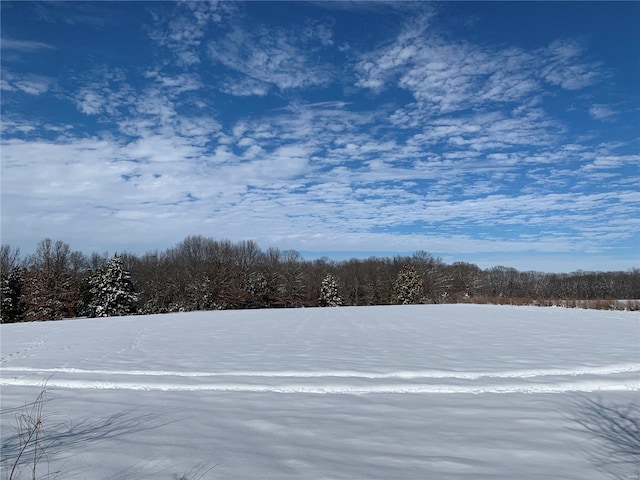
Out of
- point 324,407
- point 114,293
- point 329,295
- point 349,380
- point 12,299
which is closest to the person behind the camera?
point 324,407

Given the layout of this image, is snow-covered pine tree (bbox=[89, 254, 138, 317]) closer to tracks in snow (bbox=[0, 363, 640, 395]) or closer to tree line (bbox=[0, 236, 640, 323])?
tree line (bbox=[0, 236, 640, 323])

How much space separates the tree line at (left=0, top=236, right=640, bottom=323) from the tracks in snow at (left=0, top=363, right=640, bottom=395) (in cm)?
2205

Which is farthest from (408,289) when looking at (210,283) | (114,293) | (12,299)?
(12,299)

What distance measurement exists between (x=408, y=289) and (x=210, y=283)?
22423 millimetres

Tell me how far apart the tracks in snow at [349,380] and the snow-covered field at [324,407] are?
0.03m

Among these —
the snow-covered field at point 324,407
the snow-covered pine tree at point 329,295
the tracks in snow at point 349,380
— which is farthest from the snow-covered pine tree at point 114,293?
the tracks in snow at point 349,380

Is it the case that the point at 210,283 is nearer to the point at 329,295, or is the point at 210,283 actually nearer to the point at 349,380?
the point at 329,295

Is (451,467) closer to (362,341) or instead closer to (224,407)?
(224,407)

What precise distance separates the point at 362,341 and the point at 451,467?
7247 millimetres

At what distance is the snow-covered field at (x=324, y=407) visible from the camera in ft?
10.8

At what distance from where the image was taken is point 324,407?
4.79 m

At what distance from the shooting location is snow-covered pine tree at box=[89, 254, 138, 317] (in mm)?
34500

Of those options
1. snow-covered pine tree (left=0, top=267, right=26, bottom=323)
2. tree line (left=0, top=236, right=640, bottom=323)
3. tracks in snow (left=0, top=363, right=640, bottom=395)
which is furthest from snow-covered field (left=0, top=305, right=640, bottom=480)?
snow-covered pine tree (left=0, top=267, right=26, bottom=323)

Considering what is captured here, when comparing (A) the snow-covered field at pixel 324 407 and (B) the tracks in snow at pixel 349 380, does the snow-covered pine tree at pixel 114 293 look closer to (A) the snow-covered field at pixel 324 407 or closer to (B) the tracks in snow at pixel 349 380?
(A) the snow-covered field at pixel 324 407
